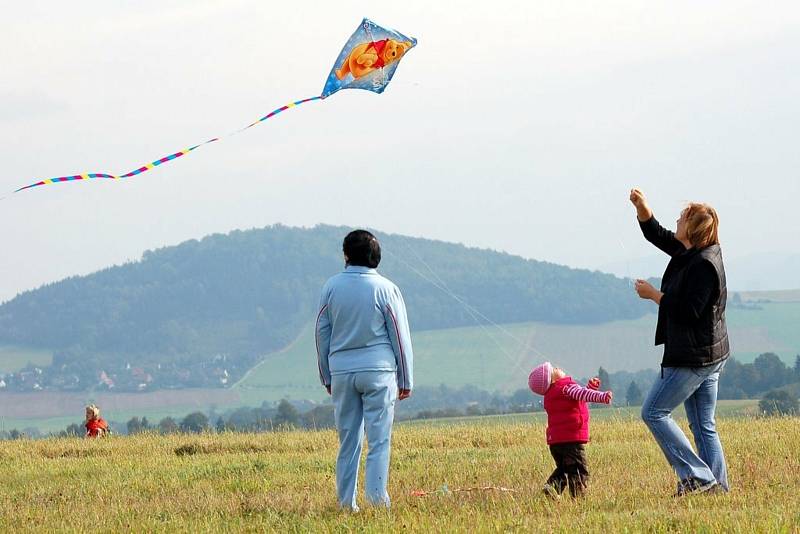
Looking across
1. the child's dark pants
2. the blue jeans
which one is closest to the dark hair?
the child's dark pants

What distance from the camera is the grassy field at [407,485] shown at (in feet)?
25.3

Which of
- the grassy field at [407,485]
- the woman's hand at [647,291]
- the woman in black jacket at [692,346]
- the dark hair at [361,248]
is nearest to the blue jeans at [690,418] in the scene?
the woman in black jacket at [692,346]

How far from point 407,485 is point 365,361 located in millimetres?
2137

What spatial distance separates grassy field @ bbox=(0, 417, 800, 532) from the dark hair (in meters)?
1.71

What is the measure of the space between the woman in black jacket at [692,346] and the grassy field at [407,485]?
0.97ft

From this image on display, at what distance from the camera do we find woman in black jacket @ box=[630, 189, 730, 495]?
8.43 metres

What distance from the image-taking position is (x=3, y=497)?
436 inches

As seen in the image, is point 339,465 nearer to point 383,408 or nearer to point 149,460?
point 383,408

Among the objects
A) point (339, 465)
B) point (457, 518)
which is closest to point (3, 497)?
point (339, 465)

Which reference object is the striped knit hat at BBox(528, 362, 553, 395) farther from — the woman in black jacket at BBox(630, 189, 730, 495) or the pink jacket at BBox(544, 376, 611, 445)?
the woman in black jacket at BBox(630, 189, 730, 495)

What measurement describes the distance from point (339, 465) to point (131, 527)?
4.87ft

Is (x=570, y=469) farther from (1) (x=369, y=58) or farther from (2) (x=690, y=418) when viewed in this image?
(1) (x=369, y=58)

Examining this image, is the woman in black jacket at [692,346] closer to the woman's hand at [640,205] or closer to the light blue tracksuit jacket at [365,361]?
the woman's hand at [640,205]

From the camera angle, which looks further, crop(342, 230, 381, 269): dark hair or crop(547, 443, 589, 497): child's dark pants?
crop(547, 443, 589, 497): child's dark pants
